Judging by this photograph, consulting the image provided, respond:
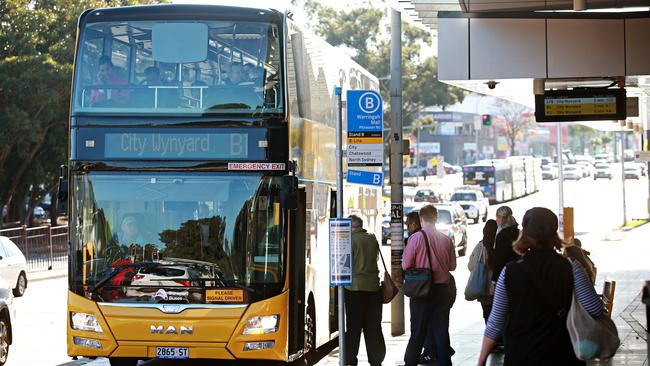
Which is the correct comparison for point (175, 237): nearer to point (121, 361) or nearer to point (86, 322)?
point (86, 322)

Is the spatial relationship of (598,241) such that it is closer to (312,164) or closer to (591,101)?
(591,101)

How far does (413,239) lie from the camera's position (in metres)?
13.5

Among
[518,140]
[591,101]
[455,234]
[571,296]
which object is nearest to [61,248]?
[455,234]

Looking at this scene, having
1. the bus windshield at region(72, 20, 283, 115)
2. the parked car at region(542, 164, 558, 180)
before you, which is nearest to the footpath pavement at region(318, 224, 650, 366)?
the bus windshield at region(72, 20, 283, 115)

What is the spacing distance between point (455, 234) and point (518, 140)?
129490 millimetres

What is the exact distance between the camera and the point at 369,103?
12266 mm

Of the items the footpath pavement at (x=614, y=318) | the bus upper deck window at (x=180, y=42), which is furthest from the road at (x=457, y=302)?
the bus upper deck window at (x=180, y=42)

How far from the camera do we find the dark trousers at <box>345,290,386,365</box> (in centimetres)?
1366

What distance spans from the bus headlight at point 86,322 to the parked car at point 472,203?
1986 inches

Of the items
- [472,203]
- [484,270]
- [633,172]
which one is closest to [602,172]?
[633,172]

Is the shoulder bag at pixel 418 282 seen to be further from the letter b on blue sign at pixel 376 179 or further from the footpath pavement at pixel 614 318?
the footpath pavement at pixel 614 318

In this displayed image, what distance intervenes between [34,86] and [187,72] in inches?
1264

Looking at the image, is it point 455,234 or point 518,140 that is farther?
point 518,140

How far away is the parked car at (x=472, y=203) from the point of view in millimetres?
62750
